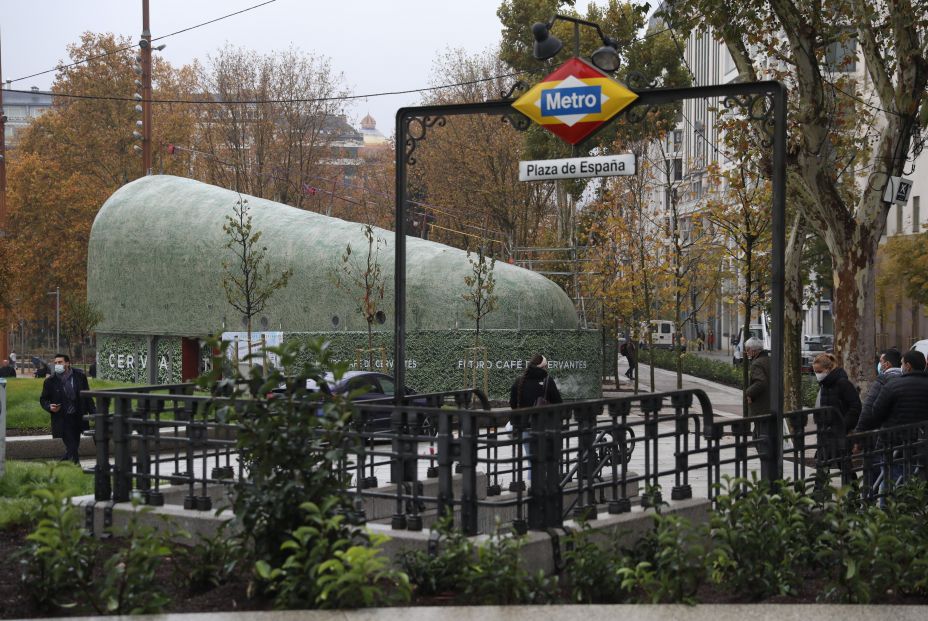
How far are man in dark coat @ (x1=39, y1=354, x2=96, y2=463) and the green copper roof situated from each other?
50.1 ft

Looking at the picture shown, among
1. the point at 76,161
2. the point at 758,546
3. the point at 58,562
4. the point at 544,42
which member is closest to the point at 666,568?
the point at 758,546

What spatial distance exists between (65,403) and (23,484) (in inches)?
269

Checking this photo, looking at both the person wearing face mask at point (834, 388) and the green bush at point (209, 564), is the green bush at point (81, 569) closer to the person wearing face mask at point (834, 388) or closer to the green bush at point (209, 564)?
the green bush at point (209, 564)

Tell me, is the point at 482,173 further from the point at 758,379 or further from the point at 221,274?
the point at 758,379

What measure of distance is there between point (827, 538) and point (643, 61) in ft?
131

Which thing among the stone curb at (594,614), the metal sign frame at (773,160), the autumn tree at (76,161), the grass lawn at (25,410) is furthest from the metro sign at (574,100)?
the autumn tree at (76,161)

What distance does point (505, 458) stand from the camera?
10508mm

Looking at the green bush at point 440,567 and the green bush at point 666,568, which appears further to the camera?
the green bush at point 440,567

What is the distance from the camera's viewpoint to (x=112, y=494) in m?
9.91

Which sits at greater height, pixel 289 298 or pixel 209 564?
pixel 289 298

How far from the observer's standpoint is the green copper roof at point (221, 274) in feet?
108

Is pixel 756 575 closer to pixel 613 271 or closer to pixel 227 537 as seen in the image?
pixel 227 537

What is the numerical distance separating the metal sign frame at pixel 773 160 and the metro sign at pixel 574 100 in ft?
0.30

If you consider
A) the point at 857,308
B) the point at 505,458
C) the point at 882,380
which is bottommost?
the point at 505,458
